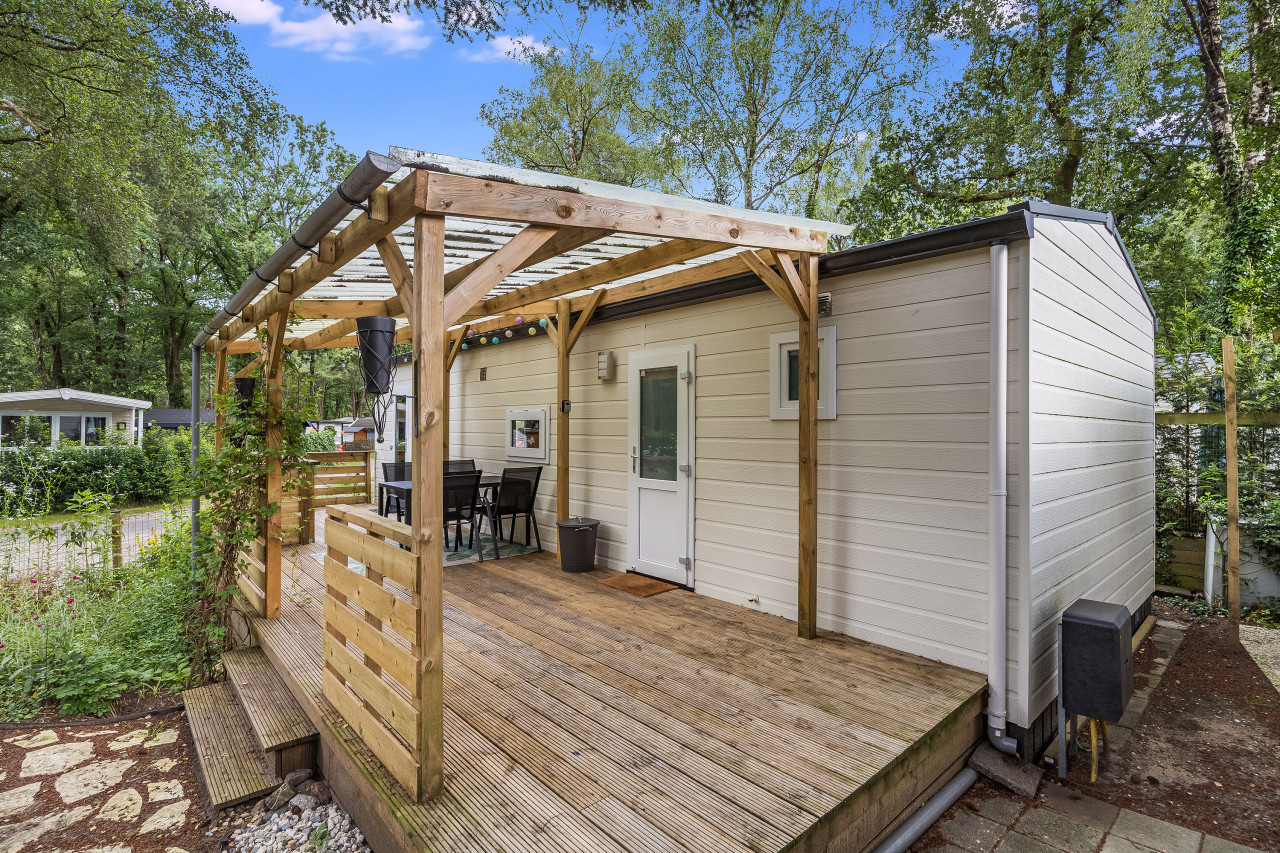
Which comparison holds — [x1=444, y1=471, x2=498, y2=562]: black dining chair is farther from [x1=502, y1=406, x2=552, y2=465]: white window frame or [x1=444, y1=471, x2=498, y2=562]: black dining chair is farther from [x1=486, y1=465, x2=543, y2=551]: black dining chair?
[x1=502, y1=406, x2=552, y2=465]: white window frame

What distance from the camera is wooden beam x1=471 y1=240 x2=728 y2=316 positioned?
3277 mm

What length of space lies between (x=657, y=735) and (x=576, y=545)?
2.71 meters

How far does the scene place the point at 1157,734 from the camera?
3.36 meters

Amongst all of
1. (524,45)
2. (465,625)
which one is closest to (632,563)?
(465,625)

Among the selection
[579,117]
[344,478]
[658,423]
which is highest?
[579,117]

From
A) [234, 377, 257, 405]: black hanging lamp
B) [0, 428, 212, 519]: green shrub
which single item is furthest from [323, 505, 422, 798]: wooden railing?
[0, 428, 212, 519]: green shrub

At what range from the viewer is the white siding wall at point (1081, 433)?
2.91m

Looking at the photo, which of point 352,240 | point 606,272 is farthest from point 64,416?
point 352,240

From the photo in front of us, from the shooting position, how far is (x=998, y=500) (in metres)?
2.83

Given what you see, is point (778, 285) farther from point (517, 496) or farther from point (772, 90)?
point (772, 90)

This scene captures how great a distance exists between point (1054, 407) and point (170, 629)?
5.61m

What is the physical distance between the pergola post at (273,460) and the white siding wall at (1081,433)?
410cm

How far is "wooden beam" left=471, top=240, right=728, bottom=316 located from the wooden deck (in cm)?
213

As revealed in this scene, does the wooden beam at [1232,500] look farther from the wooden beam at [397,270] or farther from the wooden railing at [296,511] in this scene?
the wooden railing at [296,511]
